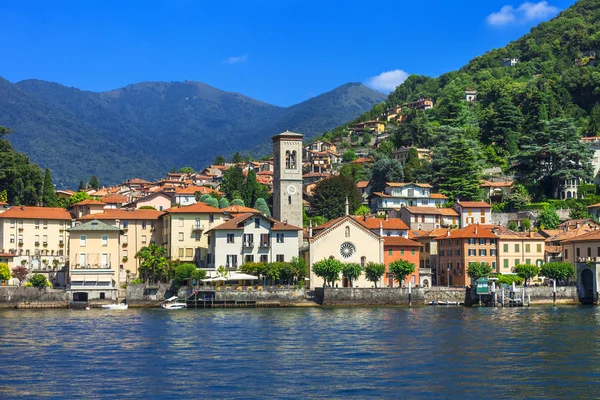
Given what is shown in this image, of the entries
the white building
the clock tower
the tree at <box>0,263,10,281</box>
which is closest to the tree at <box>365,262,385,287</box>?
the white building

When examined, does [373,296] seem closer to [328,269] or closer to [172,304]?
[328,269]

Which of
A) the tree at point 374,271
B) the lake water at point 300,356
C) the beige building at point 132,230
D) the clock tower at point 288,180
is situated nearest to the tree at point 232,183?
the clock tower at point 288,180

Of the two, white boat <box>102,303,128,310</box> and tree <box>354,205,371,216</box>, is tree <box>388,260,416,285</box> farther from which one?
tree <box>354,205,371,216</box>

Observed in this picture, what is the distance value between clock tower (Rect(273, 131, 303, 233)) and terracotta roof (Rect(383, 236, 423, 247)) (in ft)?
28.7

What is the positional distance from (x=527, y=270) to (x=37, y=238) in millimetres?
46101

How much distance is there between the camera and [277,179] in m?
92.6

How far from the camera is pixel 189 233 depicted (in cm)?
8725

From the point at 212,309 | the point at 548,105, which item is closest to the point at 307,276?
the point at 212,309

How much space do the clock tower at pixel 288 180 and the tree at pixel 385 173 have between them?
2938 centimetres

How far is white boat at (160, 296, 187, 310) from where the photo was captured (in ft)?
248

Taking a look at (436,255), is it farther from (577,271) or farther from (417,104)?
(417,104)

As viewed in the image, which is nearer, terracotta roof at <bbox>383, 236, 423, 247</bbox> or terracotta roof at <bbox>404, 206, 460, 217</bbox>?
terracotta roof at <bbox>383, 236, 423, 247</bbox>

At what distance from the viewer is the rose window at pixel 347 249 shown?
83250 millimetres

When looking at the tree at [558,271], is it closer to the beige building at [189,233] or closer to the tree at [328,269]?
the tree at [328,269]
